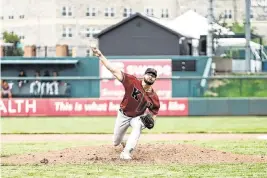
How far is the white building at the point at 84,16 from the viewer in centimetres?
4569

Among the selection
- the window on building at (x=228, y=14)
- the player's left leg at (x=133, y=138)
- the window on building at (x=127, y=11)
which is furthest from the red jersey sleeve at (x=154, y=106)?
the window on building at (x=228, y=14)

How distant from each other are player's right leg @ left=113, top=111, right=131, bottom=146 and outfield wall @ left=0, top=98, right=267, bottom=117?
548 inches

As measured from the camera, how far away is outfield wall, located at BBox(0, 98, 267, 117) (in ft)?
91.9

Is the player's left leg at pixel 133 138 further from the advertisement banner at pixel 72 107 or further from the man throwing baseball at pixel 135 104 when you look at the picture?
the advertisement banner at pixel 72 107

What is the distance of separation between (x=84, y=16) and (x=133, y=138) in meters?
36.1

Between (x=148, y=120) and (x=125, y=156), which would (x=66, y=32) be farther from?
(x=125, y=156)

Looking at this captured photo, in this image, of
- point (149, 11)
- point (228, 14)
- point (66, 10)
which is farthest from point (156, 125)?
point (228, 14)

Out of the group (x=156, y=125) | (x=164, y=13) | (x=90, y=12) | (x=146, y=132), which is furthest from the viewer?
(x=164, y=13)

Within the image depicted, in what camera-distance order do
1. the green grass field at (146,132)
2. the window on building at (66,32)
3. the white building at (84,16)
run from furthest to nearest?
the window on building at (66,32) < the white building at (84,16) < the green grass field at (146,132)

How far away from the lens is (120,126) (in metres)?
13.8

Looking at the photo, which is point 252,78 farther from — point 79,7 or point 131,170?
point 79,7

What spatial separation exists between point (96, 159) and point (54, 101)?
49.3 ft

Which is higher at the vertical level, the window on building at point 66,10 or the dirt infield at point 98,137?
the window on building at point 66,10

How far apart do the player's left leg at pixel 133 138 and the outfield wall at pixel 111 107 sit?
14346 mm
